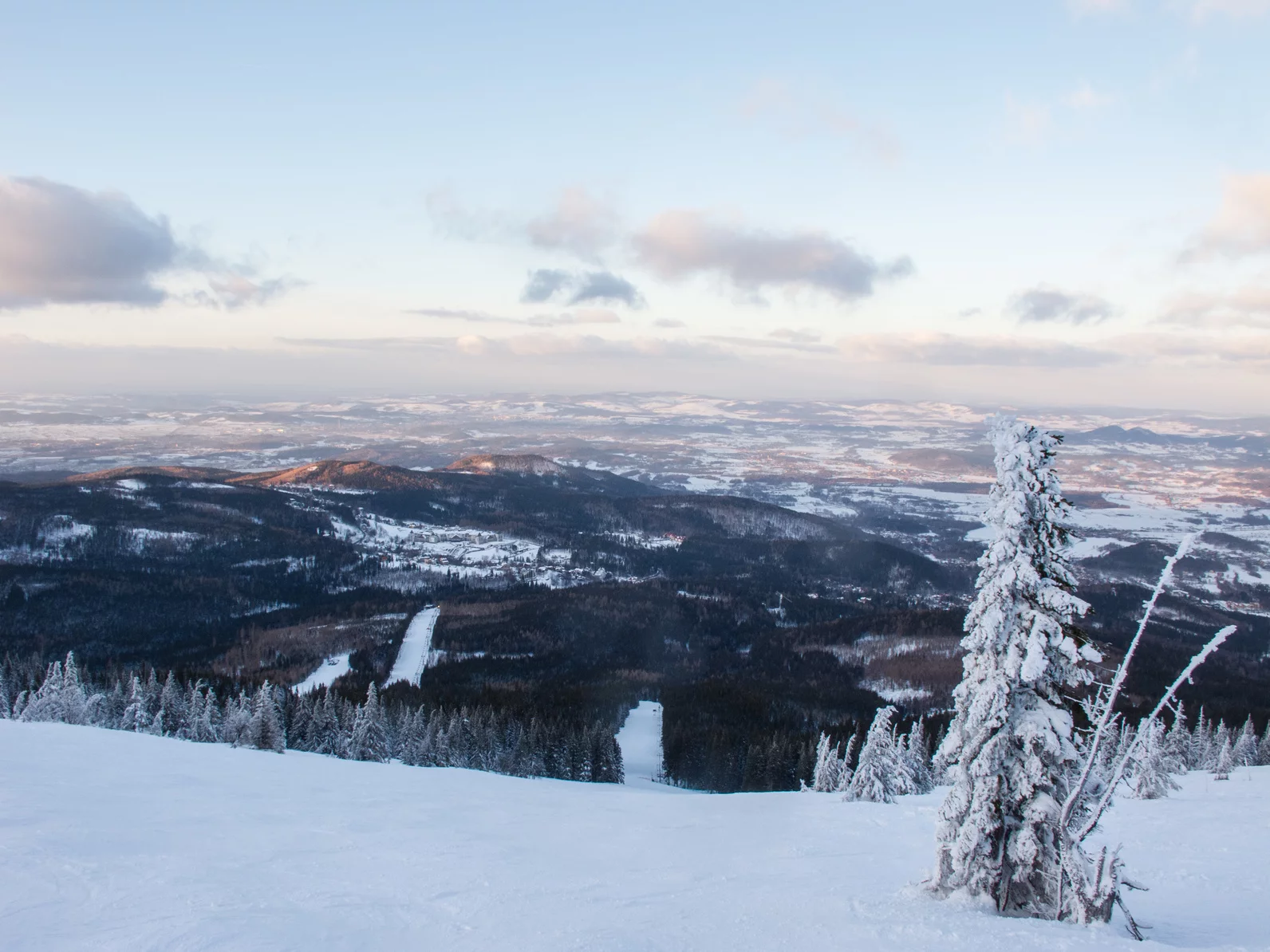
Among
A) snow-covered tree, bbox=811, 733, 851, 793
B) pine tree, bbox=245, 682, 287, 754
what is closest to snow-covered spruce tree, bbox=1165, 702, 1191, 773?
snow-covered tree, bbox=811, 733, 851, 793

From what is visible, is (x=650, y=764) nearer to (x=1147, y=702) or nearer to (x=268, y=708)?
(x=268, y=708)

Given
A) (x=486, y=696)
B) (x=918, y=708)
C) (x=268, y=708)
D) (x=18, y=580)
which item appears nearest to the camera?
(x=268, y=708)

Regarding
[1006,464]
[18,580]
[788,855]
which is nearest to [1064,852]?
[1006,464]

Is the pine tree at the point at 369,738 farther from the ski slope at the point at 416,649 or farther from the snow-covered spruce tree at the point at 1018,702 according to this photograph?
the snow-covered spruce tree at the point at 1018,702

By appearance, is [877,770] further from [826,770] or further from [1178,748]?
[1178,748]

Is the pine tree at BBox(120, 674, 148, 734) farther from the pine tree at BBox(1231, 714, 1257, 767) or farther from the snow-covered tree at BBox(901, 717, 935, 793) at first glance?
the pine tree at BBox(1231, 714, 1257, 767)

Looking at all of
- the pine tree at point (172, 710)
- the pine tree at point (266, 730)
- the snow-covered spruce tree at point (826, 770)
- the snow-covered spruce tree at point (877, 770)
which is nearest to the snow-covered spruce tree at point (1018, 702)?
the snow-covered spruce tree at point (877, 770)
